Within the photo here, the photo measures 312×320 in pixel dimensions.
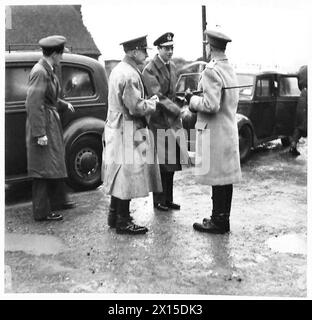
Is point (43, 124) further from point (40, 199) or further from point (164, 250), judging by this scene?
point (164, 250)

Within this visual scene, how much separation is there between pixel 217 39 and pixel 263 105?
5.05 m

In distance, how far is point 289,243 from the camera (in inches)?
185

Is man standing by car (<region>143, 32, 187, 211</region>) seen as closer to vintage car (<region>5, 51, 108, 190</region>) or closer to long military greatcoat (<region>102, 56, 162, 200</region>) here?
long military greatcoat (<region>102, 56, 162, 200</region>)

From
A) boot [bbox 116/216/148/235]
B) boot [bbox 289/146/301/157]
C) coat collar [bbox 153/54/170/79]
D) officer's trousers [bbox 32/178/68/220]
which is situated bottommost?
boot [bbox 116/216/148/235]

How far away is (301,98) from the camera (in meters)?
9.05

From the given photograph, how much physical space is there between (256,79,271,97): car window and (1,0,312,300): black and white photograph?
112 inches

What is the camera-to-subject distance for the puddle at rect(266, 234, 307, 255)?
14.8 feet

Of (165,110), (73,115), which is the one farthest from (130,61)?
(73,115)

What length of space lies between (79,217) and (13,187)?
64.9 inches

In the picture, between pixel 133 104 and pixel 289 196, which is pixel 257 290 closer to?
pixel 133 104

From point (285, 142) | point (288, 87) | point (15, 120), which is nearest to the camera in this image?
point (15, 120)

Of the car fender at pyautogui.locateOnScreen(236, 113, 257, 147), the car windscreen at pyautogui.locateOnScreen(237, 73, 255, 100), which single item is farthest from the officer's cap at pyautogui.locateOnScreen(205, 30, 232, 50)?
the car windscreen at pyautogui.locateOnScreen(237, 73, 255, 100)
